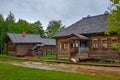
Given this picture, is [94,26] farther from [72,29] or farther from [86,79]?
[86,79]

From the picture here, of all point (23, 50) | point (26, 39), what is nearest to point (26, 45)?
point (23, 50)

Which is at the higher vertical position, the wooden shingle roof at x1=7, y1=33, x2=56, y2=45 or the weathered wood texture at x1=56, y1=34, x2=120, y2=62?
the wooden shingle roof at x1=7, y1=33, x2=56, y2=45

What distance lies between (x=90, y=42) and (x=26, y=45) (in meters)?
22.3

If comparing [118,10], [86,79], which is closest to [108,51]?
[118,10]

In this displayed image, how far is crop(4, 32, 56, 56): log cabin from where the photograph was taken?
176ft

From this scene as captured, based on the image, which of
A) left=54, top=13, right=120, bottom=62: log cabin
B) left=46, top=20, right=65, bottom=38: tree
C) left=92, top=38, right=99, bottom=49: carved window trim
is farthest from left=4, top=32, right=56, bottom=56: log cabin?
left=46, top=20, right=65, bottom=38: tree

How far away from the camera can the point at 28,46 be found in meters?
55.4

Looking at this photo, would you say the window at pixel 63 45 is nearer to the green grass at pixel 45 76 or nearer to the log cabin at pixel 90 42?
the log cabin at pixel 90 42

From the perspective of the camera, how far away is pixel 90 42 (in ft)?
118

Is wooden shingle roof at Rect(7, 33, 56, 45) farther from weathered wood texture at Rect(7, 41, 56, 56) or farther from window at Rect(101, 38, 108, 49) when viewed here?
window at Rect(101, 38, 108, 49)

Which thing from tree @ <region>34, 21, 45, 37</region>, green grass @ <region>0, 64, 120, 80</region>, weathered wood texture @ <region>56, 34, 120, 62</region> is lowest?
green grass @ <region>0, 64, 120, 80</region>

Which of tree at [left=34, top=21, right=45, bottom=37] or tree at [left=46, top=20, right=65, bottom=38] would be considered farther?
tree at [left=46, top=20, right=65, bottom=38]

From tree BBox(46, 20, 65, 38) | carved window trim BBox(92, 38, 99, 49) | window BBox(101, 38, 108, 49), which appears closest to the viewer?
window BBox(101, 38, 108, 49)

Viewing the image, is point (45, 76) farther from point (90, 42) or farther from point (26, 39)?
point (26, 39)
